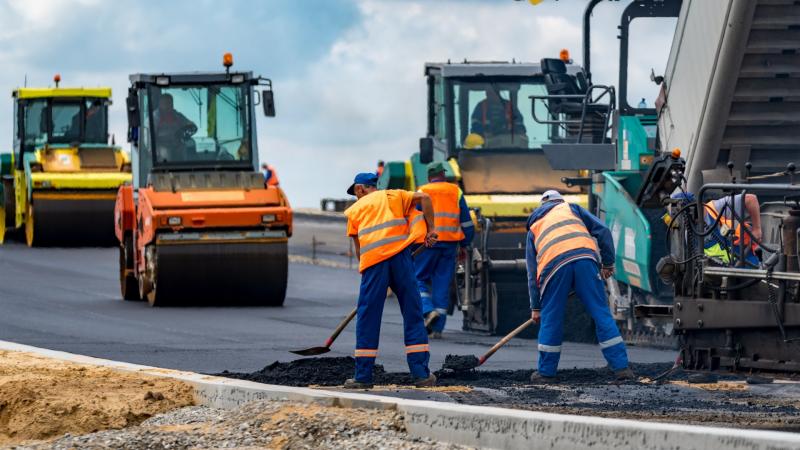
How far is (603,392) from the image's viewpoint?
10.6m

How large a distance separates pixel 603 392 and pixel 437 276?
18.7 feet

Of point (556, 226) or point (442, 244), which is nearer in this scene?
point (556, 226)

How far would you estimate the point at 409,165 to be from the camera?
19.9 metres

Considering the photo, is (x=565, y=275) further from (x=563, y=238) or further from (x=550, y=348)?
(x=550, y=348)

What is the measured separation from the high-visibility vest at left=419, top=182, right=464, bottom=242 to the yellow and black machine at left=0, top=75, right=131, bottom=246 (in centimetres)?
1186

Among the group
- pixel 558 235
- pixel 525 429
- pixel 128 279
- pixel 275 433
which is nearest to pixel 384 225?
pixel 558 235

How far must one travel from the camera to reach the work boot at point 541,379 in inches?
449

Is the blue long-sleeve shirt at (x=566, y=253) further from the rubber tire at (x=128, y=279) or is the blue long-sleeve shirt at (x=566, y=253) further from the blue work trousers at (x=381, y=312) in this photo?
the rubber tire at (x=128, y=279)

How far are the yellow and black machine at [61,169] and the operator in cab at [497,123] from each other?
9473mm

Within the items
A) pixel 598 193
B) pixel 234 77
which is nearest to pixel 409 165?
pixel 234 77

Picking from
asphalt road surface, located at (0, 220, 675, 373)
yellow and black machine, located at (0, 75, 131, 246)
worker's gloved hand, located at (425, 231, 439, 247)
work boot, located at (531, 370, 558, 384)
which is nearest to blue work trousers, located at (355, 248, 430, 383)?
worker's gloved hand, located at (425, 231, 439, 247)

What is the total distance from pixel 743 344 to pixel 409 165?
10463 millimetres

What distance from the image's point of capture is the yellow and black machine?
2686cm

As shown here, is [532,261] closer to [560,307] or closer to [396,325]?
[560,307]
